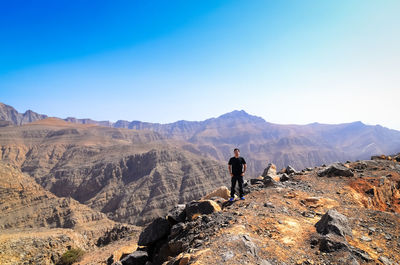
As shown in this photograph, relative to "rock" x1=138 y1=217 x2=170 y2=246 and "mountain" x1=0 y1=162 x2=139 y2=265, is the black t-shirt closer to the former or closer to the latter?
"rock" x1=138 y1=217 x2=170 y2=246

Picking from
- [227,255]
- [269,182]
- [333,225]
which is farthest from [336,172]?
[227,255]

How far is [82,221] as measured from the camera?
4772 cm

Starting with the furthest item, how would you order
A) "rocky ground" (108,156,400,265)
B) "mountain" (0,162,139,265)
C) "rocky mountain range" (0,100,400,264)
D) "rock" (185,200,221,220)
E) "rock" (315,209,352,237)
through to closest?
1. "mountain" (0,162,139,265)
2. "rocky mountain range" (0,100,400,264)
3. "rock" (185,200,221,220)
4. "rock" (315,209,352,237)
5. "rocky ground" (108,156,400,265)

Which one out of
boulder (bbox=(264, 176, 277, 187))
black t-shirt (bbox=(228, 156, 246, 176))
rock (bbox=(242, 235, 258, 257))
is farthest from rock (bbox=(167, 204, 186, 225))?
boulder (bbox=(264, 176, 277, 187))

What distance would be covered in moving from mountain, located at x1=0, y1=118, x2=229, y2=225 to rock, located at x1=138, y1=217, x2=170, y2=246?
57611mm

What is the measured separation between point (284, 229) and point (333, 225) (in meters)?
1.30

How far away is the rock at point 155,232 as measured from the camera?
9072 mm

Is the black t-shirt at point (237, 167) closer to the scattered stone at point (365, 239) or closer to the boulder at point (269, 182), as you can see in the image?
the boulder at point (269, 182)

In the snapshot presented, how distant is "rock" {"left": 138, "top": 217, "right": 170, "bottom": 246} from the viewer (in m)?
9.07

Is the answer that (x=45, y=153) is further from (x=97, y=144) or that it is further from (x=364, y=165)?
(x=364, y=165)

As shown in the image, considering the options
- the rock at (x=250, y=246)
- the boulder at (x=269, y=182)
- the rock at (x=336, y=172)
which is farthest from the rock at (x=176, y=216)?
the rock at (x=336, y=172)

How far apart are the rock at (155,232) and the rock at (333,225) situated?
5680 millimetres

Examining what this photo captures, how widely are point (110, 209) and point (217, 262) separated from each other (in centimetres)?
7663

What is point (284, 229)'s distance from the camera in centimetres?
646
